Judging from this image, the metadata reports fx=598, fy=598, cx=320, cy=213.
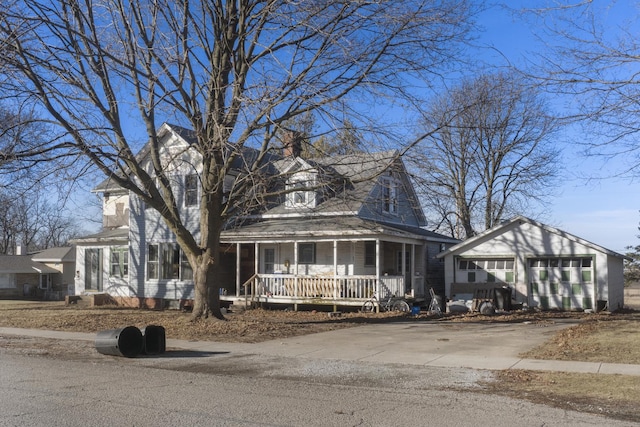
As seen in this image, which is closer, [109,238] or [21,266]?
[109,238]

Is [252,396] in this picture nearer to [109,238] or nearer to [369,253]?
[369,253]

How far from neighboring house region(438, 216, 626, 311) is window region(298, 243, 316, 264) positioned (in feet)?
17.9

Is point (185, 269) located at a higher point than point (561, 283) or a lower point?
higher

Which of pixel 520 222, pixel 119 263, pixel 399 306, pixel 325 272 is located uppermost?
pixel 520 222

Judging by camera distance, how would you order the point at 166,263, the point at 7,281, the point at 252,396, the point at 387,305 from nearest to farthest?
the point at 252,396
the point at 387,305
the point at 166,263
the point at 7,281

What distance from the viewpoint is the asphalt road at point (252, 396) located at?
7.00 m

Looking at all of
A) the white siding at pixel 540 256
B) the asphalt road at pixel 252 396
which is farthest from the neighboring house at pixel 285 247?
the asphalt road at pixel 252 396

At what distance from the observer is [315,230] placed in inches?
904

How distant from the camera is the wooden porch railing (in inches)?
888

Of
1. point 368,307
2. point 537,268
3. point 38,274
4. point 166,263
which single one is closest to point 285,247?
point 368,307

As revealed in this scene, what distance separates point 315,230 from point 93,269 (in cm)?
1318

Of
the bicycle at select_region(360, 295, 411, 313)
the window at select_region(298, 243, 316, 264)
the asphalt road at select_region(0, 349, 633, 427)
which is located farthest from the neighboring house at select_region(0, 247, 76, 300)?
the asphalt road at select_region(0, 349, 633, 427)

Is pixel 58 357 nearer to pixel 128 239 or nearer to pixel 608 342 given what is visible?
pixel 608 342

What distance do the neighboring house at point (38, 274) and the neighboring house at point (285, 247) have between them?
1563 centimetres
